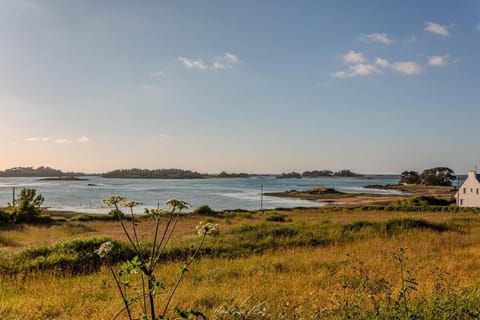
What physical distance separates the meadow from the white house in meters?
36.8

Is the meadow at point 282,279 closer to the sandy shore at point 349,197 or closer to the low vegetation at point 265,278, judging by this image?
the low vegetation at point 265,278

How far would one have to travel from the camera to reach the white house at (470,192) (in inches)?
1978

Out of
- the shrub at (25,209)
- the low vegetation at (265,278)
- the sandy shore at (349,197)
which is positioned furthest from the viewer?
the sandy shore at (349,197)

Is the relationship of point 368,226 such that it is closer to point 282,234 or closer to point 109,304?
point 282,234

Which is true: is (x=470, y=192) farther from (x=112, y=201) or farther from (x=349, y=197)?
(x=112, y=201)

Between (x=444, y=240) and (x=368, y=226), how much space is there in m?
4.78

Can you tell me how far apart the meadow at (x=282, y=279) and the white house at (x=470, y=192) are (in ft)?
121

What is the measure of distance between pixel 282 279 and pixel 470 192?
169 feet

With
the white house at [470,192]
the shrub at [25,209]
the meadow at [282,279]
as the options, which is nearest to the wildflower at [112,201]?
the meadow at [282,279]

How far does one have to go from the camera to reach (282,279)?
30.1 ft

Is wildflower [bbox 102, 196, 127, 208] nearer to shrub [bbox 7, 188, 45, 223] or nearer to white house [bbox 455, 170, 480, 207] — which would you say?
shrub [bbox 7, 188, 45, 223]

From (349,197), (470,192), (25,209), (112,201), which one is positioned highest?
(112,201)

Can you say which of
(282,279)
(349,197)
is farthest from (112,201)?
(349,197)

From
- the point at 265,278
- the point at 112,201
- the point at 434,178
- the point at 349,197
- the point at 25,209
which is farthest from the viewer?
the point at 434,178
